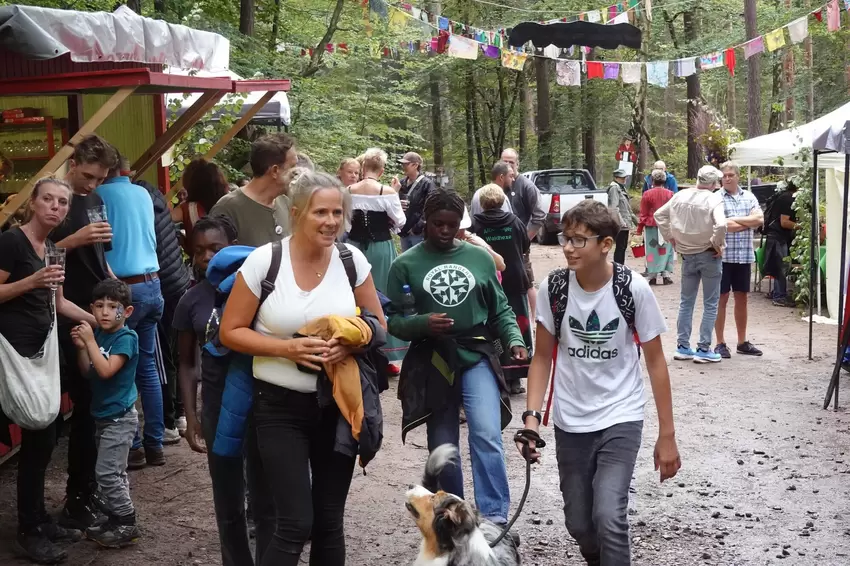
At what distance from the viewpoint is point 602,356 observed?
4.31m

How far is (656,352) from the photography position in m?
4.27

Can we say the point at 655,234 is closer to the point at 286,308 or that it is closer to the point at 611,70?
the point at 611,70

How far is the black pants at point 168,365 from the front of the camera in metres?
7.47

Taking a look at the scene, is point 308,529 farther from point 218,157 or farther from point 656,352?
point 218,157

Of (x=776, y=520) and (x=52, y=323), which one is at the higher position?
(x=52, y=323)

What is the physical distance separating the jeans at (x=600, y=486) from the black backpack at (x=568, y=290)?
44 centimetres

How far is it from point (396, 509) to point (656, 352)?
268 cm

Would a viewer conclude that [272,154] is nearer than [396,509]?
Yes

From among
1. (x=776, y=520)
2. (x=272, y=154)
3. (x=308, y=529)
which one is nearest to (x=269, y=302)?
(x=308, y=529)

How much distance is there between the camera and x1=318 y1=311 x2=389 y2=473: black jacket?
153 inches

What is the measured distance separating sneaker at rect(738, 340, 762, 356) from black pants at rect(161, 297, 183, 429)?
659 cm

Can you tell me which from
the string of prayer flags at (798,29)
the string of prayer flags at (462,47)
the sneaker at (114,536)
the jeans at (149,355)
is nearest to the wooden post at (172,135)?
the jeans at (149,355)

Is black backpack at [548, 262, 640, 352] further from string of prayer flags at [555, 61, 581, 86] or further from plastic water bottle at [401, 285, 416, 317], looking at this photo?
string of prayer flags at [555, 61, 581, 86]

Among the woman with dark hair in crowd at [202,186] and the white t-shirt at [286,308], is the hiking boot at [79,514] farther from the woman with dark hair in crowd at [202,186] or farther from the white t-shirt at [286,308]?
the white t-shirt at [286,308]
